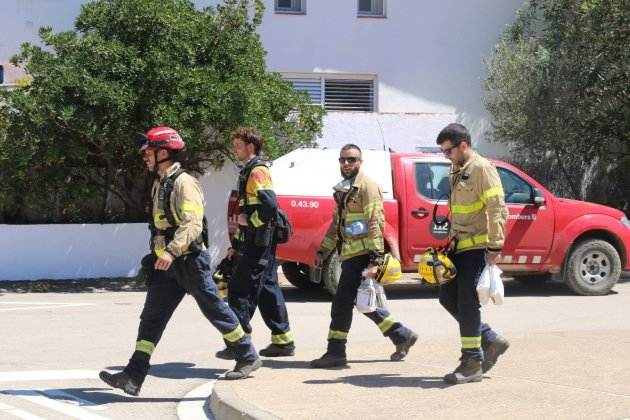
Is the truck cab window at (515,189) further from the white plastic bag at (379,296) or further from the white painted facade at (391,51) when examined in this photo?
the white plastic bag at (379,296)

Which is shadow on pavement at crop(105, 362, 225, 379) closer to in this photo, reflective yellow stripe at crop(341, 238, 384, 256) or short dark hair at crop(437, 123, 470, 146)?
reflective yellow stripe at crop(341, 238, 384, 256)

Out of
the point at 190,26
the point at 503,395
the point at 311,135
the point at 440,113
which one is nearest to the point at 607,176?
the point at 440,113

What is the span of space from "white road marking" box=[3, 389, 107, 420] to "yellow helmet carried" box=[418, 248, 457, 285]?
2.52 metres

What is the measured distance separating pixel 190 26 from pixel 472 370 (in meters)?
9.06

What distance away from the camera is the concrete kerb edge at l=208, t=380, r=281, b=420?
6.51 metres

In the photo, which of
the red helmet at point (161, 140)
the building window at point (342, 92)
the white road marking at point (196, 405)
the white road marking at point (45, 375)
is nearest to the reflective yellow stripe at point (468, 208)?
the red helmet at point (161, 140)

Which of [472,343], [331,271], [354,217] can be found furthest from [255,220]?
[331,271]

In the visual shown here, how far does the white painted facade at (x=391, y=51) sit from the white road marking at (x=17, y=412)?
39.0ft

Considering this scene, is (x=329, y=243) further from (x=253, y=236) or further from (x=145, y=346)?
(x=145, y=346)

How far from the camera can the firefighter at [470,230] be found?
7.39 metres

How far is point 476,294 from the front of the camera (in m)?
7.43

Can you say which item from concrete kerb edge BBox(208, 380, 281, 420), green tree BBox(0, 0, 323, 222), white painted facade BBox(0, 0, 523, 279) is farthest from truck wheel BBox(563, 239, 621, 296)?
concrete kerb edge BBox(208, 380, 281, 420)

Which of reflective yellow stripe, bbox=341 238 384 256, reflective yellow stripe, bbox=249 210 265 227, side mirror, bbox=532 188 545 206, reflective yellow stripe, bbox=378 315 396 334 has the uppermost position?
reflective yellow stripe, bbox=249 210 265 227

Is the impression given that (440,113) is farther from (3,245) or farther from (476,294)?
(476,294)
